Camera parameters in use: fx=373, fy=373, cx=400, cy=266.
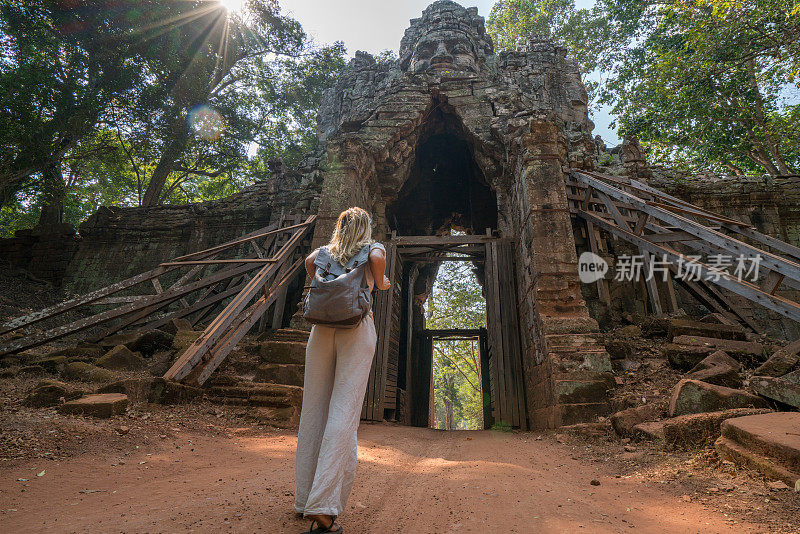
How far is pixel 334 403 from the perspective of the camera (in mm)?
1903

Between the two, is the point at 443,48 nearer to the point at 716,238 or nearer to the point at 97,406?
the point at 716,238

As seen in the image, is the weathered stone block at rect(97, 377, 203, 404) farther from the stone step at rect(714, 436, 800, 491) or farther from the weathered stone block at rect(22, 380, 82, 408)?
the stone step at rect(714, 436, 800, 491)

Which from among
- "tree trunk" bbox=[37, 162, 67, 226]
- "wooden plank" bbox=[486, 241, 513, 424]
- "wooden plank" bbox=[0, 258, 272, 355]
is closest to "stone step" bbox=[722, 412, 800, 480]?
"wooden plank" bbox=[486, 241, 513, 424]

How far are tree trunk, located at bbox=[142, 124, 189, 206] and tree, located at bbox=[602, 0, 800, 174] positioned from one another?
1698cm

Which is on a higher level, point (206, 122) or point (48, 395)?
point (206, 122)

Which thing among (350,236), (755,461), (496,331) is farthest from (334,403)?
(496,331)

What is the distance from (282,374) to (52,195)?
1306 cm

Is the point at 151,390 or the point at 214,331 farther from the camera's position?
the point at 214,331

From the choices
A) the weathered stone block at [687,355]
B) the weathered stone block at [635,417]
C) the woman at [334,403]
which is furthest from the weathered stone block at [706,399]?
the woman at [334,403]

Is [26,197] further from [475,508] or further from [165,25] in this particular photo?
[475,508]

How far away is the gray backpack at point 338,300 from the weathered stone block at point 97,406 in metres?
3.03

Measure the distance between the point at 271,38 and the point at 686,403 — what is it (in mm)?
22028

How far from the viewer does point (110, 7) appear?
12.4 meters

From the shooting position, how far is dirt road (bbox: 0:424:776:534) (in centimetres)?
182
